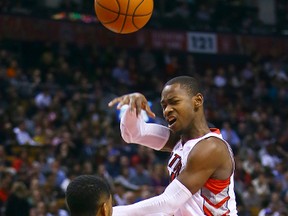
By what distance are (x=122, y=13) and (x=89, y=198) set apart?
226 centimetres

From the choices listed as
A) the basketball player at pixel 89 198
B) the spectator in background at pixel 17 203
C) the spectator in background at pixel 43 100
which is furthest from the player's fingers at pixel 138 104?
the spectator in background at pixel 43 100

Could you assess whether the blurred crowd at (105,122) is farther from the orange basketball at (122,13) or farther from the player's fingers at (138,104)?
the player's fingers at (138,104)

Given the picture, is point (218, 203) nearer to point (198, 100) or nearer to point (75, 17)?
point (198, 100)

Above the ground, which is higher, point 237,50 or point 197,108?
point 197,108

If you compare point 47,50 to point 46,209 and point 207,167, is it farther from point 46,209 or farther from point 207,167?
point 207,167

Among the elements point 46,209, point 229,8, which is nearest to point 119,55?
point 229,8

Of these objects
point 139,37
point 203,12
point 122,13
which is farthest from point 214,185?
point 203,12

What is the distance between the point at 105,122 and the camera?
549 inches

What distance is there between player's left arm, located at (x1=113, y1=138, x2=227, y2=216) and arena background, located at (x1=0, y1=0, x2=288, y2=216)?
187 inches

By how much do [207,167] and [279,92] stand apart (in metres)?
15.0

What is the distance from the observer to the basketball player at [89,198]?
316 cm

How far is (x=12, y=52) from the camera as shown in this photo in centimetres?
1719

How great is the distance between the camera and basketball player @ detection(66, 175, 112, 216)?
3.16 m

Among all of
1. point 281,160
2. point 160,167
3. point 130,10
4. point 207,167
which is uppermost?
point 130,10
